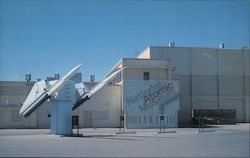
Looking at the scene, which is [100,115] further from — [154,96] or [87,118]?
[154,96]

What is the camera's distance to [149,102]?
52.6 meters

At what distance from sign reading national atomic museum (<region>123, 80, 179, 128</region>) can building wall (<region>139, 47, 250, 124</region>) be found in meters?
9.25

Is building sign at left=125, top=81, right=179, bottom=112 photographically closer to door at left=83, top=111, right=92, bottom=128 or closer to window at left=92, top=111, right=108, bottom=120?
window at left=92, top=111, right=108, bottom=120

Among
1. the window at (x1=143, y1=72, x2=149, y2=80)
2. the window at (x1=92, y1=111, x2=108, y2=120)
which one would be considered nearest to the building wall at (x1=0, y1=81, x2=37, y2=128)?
the window at (x1=92, y1=111, x2=108, y2=120)

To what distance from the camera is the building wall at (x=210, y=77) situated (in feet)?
207

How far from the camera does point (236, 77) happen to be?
65.4m

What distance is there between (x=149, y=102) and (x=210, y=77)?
15.5 metres

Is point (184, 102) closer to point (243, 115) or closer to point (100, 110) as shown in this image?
point (243, 115)

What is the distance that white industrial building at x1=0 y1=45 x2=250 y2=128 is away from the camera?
52.4m

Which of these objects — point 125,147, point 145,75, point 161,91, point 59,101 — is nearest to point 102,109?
point 161,91

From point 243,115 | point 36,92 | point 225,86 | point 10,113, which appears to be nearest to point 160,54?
point 225,86

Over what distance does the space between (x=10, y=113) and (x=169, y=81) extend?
1980cm

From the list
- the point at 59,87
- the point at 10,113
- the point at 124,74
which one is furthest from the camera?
the point at 124,74

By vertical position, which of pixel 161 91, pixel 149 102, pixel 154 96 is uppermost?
pixel 161 91
